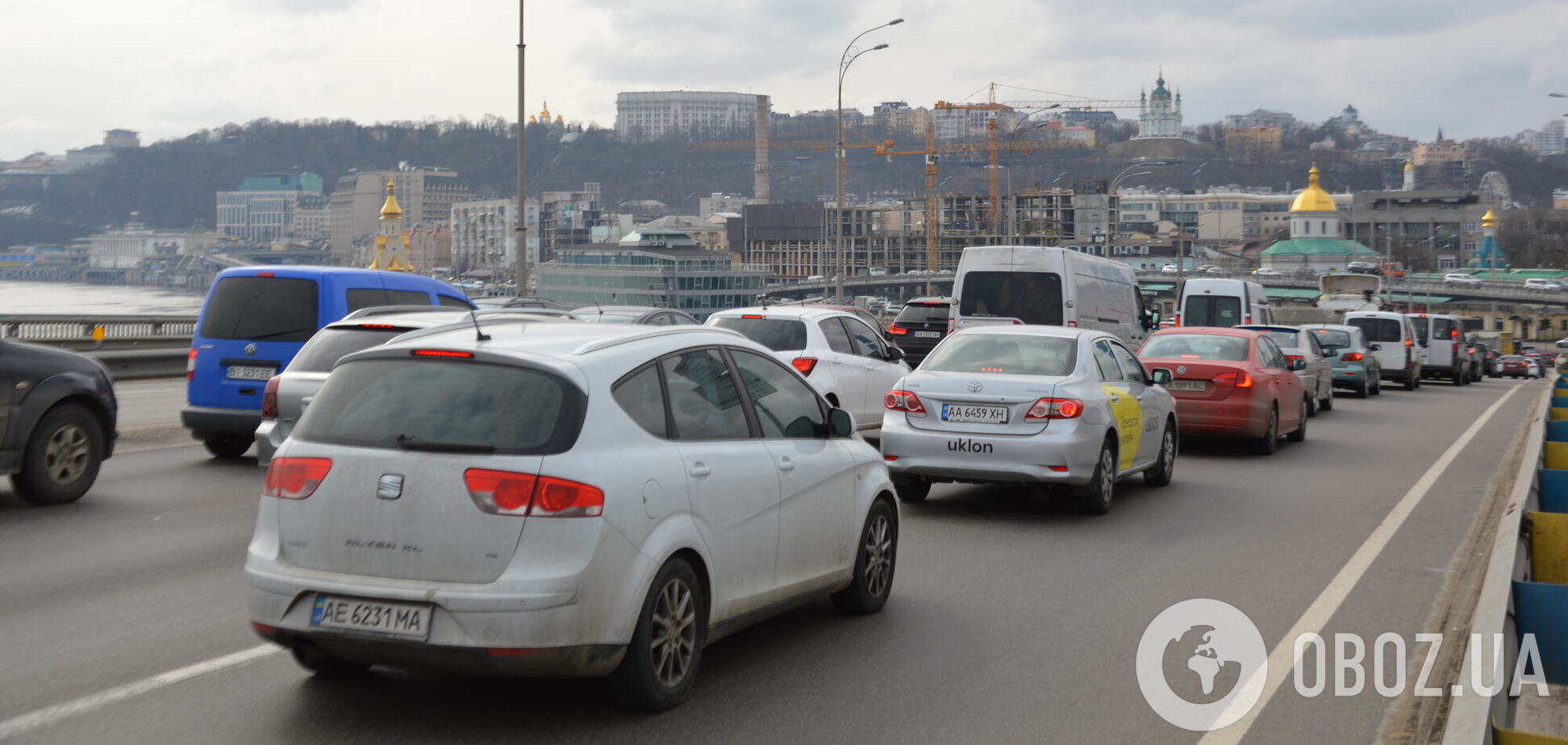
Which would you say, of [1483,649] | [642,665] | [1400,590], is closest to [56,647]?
[642,665]

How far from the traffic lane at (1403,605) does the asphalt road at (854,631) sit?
24 millimetres

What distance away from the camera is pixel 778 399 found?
6680 millimetres

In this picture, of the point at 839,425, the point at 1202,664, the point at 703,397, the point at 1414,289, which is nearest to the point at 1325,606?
the point at 1202,664

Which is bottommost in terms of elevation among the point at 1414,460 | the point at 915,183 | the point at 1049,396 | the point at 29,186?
the point at 1414,460

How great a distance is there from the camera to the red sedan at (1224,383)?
1641cm

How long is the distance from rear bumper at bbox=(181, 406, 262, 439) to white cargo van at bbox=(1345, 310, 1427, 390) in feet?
96.6

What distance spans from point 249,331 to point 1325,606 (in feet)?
30.4

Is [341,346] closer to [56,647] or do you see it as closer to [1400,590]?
[56,647]

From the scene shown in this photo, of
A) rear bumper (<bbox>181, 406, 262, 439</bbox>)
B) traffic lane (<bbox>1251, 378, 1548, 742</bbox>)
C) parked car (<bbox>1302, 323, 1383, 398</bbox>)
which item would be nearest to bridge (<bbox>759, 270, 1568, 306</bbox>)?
parked car (<bbox>1302, 323, 1383, 398</bbox>)

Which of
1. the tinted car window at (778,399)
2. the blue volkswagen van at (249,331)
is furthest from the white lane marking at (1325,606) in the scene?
the blue volkswagen van at (249,331)

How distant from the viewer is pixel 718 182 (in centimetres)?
19788

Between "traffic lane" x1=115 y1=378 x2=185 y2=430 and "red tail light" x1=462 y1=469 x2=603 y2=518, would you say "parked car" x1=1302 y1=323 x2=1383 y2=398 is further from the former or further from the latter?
"red tail light" x1=462 y1=469 x2=603 y2=518

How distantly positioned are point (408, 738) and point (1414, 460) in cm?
1419

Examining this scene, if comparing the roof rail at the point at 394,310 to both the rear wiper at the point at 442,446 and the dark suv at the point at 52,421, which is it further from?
the rear wiper at the point at 442,446
